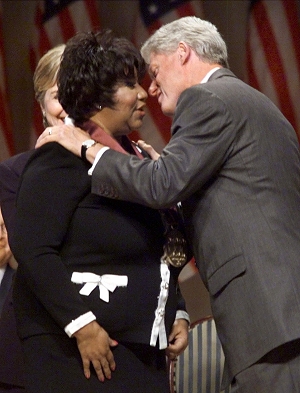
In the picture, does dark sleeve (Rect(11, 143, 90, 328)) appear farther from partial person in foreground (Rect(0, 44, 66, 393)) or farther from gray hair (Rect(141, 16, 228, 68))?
gray hair (Rect(141, 16, 228, 68))

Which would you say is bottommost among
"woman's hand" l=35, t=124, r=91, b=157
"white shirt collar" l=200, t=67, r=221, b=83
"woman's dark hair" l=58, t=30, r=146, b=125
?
"white shirt collar" l=200, t=67, r=221, b=83

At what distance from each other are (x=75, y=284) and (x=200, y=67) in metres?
0.81

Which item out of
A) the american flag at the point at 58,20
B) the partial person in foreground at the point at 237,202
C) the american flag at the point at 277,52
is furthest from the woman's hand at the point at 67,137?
the american flag at the point at 277,52

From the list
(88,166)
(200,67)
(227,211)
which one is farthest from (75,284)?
(200,67)

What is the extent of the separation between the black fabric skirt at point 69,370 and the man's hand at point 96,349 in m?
0.03

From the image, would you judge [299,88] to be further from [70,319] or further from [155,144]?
[70,319]

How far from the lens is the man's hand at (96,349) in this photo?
2.12 m

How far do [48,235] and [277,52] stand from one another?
2.76 m

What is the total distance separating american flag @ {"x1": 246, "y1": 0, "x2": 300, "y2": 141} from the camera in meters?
4.46

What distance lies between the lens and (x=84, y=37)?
2.28 meters

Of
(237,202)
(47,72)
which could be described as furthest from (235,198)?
(47,72)

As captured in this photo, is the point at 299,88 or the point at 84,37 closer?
the point at 84,37

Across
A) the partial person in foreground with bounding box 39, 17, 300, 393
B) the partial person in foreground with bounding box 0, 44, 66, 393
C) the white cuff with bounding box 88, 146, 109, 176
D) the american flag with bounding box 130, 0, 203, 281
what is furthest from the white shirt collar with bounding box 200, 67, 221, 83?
the american flag with bounding box 130, 0, 203, 281

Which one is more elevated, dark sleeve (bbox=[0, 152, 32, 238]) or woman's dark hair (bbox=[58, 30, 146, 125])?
woman's dark hair (bbox=[58, 30, 146, 125])
